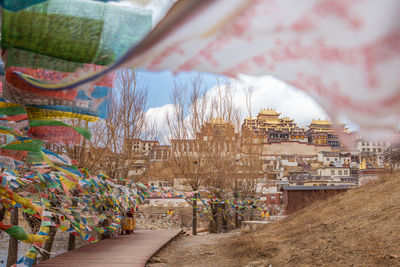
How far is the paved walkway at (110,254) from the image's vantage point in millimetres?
5941

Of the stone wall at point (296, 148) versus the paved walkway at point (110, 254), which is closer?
the paved walkway at point (110, 254)

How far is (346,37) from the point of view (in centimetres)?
136

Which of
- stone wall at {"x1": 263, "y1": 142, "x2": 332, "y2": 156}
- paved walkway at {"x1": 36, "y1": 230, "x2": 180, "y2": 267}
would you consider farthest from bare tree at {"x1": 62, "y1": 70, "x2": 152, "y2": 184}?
stone wall at {"x1": 263, "y1": 142, "x2": 332, "y2": 156}

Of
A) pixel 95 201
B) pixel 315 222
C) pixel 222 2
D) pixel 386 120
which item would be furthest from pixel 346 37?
pixel 315 222

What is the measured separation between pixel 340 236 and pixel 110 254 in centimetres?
471

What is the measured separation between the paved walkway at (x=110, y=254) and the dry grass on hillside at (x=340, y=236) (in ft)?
6.81

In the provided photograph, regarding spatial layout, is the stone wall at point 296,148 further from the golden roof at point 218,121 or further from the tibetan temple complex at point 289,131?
the golden roof at point 218,121

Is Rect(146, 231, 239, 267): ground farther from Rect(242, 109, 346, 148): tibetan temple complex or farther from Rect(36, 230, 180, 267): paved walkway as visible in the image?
Rect(242, 109, 346, 148): tibetan temple complex

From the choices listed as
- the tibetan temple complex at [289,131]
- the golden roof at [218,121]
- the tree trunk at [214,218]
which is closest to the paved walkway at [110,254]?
the tree trunk at [214,218]

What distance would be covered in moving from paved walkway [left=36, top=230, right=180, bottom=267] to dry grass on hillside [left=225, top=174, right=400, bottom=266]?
6.81 ft

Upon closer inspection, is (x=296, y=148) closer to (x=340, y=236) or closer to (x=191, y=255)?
(x=191, y=255)

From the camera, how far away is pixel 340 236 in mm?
6855

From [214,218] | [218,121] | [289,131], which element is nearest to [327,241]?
[214,218]

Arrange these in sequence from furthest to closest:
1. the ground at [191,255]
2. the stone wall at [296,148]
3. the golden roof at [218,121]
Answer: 1. the stone wall at [296,148]
2. the golden roof at [218,121]
3. the ground at [191,255]
